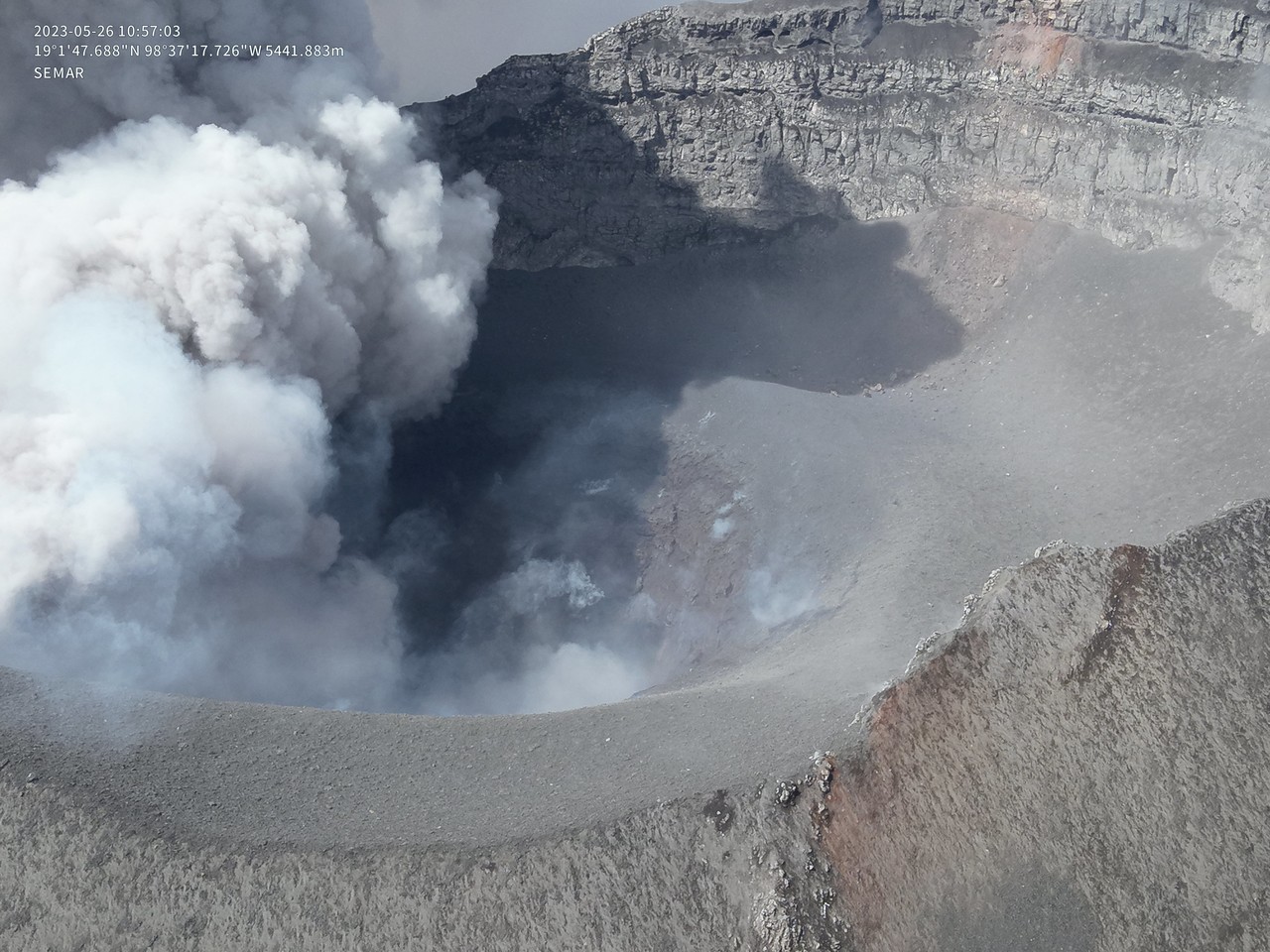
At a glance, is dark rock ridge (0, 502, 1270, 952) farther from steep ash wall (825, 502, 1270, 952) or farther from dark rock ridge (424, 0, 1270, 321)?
dark rock ridge (424, 0, 1270, 321)

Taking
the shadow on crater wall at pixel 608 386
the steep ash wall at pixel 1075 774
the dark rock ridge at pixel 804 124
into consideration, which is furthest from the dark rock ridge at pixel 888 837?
the dark rock ridge at pixel 804 124

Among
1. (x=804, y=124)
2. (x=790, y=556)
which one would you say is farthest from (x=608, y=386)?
(x=804, y=124)

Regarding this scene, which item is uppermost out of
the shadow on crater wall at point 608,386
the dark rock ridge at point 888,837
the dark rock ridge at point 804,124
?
the dark rock ridge at point 804,124

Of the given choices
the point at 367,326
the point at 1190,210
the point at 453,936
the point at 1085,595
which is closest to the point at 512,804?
the point at 453,936

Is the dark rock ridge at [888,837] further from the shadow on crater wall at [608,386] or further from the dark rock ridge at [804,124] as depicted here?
the dark rock ridge at [804,124]

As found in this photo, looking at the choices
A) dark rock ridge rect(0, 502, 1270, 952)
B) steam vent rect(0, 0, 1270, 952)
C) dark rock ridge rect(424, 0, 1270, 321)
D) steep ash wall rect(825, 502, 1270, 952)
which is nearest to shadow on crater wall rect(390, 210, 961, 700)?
steam vent rect(0, 0, 1270, 952)

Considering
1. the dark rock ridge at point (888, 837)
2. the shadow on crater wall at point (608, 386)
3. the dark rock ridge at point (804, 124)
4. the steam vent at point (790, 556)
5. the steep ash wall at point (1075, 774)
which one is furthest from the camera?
the dark rock ridge at point (804, 124)
